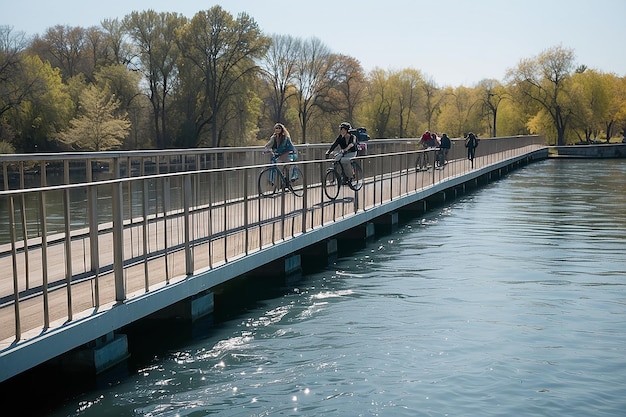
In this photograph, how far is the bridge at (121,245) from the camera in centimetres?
793

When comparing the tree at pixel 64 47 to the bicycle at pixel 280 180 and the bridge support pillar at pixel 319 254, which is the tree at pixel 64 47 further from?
the bicycle at pixel 280 180

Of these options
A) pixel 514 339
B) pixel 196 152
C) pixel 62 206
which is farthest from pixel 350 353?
pixel 196 152

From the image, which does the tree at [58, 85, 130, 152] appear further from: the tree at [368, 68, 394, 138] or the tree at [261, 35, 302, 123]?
the tree at [368, 68, 394, 138]

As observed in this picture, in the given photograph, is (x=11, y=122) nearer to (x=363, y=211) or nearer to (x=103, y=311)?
(x=363, y=211)

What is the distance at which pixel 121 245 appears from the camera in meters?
9.29

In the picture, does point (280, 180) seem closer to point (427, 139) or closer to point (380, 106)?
point (427, 139)

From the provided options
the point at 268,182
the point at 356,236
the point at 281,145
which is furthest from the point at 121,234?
the point at 356,236

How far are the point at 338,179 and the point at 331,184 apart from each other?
582mm

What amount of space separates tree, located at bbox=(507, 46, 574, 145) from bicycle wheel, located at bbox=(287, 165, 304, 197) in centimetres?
8858

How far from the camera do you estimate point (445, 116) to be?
A: 11300 cm

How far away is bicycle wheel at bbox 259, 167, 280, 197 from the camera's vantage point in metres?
13.6

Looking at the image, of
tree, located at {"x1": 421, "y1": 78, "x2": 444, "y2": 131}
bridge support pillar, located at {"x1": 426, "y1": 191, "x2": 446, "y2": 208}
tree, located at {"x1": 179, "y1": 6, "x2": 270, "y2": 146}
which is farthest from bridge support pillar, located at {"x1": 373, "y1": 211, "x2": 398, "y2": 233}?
tree, located at {"x1": 421, "y1": 78, "x2": 444, "y2": 131}

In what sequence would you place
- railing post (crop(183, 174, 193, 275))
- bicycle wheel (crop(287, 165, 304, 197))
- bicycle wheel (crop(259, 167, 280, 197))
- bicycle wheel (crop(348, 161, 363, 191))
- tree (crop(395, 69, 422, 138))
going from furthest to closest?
tree (crop(395, 69, 422, 138)), bicycle wheel (crop(348, 161, 363, 191)), bicycle wheel (crop(287, 165, 304, 197)), bicycle wheel (crop(259, 167, 280, 197)), railing post (crop(183, 174, 193, 275))

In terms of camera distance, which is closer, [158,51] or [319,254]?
[319,254]
